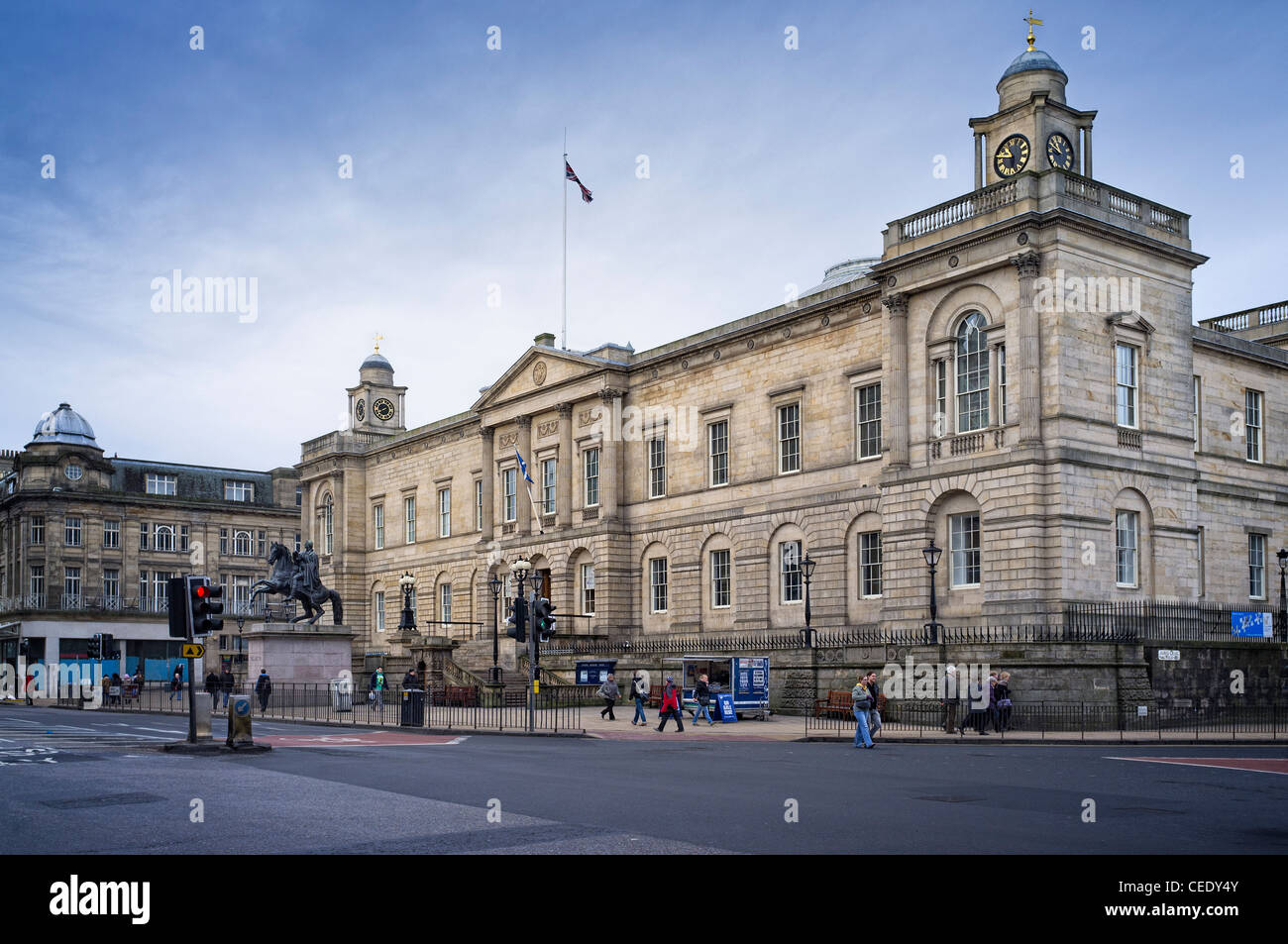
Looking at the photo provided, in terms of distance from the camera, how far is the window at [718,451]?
5000 cm

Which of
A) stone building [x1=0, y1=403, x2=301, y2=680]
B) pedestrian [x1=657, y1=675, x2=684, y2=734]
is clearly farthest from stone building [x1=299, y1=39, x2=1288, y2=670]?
stone building [x1=0, y1=403, x2=301, y2=680]

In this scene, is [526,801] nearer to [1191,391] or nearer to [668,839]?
[668,839]

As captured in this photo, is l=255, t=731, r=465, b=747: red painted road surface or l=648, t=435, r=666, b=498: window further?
l=648, t=435, r=666, b=498: window

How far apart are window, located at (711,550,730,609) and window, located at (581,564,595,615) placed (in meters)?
6.69

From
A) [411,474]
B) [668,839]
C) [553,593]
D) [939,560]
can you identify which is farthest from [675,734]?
[411,474]

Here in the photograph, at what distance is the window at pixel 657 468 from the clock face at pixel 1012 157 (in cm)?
1820

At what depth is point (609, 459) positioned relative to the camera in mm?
54812

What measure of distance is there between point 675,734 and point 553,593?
80.1ft

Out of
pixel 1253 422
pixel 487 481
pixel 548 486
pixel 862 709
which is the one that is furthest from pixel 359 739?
pixel 1253 422

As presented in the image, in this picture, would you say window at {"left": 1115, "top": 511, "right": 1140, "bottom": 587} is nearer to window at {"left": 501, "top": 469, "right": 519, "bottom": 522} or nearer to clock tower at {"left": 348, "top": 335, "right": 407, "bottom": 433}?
window at {"left": 501, "top": 469, "right": 519, "bottom": 522}

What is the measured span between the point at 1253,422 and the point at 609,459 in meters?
25.4

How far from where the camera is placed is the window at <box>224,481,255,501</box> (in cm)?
9450

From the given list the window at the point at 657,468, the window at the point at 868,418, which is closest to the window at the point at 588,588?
the window at the point at 657,468

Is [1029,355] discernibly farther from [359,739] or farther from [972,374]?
[359,739]
